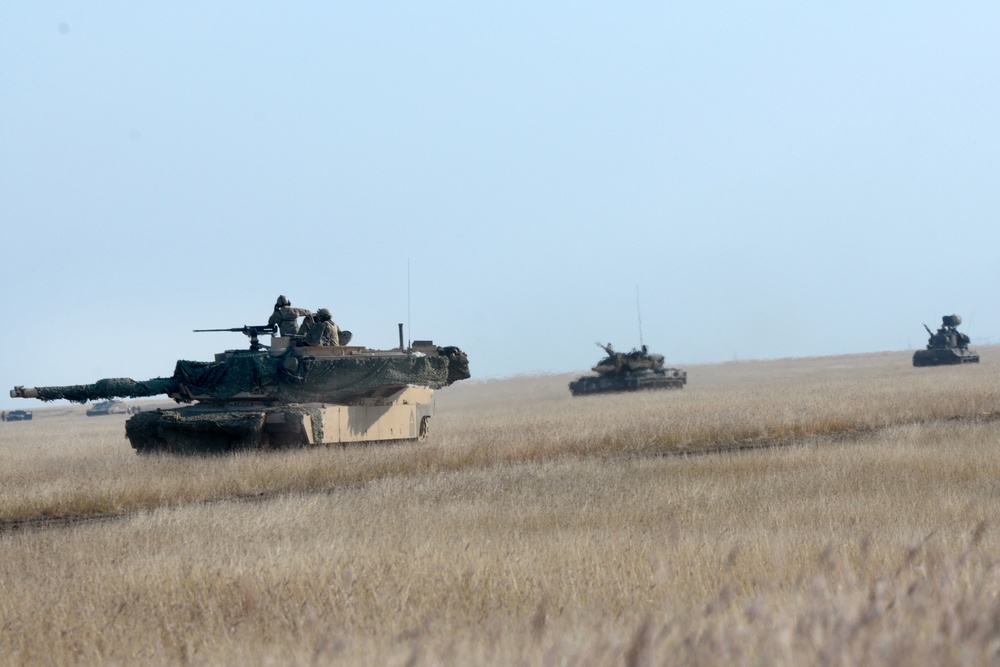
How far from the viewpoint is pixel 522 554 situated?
24.7 ft

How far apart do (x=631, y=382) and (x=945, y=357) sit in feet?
54.8

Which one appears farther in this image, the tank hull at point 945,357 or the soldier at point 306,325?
the tank hull at point 945,357

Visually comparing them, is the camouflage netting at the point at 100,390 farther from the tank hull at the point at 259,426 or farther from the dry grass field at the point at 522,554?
the dry grass field at the point at 522,554

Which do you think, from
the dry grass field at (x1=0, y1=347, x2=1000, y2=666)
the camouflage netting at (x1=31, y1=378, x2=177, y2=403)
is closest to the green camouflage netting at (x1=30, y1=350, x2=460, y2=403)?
the camouflage netting at (x1=31, y1=378, x2=177, y2=403)

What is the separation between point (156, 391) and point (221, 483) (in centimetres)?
623

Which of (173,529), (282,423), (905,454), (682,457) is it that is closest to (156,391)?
(282,423)

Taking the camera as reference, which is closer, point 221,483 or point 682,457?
point 221,483

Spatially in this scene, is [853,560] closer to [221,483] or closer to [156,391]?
[221,483]

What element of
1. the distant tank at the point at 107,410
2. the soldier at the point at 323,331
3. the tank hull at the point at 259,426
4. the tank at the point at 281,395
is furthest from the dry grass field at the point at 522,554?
the distant tank at the point at 107,410

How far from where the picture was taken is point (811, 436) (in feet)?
64.3

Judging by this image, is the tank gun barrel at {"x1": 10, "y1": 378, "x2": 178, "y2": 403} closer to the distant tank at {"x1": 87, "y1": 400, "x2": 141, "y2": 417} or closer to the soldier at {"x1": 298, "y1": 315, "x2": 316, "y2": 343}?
the soldier at {"x1": 298, "y1": 315, "x2": 316, "y2": 343}

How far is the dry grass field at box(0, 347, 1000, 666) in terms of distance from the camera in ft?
11.4

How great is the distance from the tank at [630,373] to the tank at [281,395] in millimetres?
24904

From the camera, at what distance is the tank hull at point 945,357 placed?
2083 inches
